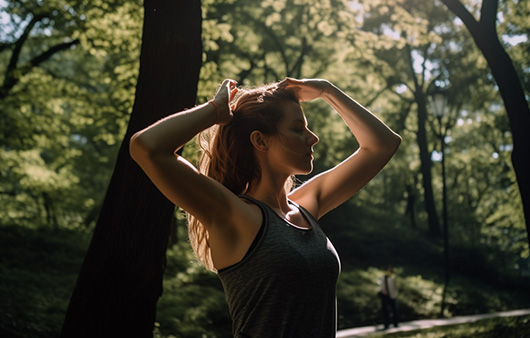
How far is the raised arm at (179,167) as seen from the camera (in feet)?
6.08

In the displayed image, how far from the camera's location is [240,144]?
2227mm

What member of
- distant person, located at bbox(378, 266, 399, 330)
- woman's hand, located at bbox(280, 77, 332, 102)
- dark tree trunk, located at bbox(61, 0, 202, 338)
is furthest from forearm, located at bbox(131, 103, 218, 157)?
distant person, located at bbox(378, 266, 399, 330)

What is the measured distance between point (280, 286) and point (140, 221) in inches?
141

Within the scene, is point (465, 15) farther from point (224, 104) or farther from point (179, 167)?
point (179, 167)

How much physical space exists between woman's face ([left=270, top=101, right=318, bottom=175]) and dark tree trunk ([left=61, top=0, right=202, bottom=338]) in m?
3.22

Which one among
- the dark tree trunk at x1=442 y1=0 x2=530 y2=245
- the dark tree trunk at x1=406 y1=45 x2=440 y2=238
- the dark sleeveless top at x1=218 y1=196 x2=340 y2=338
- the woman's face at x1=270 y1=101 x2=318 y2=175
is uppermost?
the dark tree trunk at x1=406 y1=45 x2=440 y2=238

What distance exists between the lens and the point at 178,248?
1992cm

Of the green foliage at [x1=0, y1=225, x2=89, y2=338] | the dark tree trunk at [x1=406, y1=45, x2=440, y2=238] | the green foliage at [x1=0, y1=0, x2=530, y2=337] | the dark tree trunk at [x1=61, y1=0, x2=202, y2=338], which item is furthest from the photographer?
the dark tree trunk at [x1=406, y1=45, x2=440, y2=238]

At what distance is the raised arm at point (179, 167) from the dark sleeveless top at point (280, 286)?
0.20 meters

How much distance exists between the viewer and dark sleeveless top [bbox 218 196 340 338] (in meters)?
1.88

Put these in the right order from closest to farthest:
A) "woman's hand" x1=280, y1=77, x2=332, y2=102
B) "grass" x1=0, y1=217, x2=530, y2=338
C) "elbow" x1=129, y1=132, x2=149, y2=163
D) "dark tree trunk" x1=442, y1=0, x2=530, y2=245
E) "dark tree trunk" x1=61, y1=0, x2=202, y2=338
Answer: "elbow" x1=129, y1=132, x2=149, y2=163 < "woman's hand" x1=280, y1=77, x2=332, y2=102 < "dark tree trunk" x1=61, y1=0, x2=202, y2=338 < "dark tree trunk" x1=442, y1=0, x2=530, y2=245 < "grass" x1=0, y1=217, x2=530, y2=338

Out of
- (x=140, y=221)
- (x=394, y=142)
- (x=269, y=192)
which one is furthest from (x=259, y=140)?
(x=140, y=221)

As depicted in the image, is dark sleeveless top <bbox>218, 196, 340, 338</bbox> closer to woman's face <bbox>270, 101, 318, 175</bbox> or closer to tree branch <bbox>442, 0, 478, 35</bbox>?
woman's face <bbox>270, 101, 318, 175</bbox>

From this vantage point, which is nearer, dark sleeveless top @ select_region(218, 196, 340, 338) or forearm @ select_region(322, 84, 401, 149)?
dark sleeveless top @ select_region(218, 196, 340, 338)
